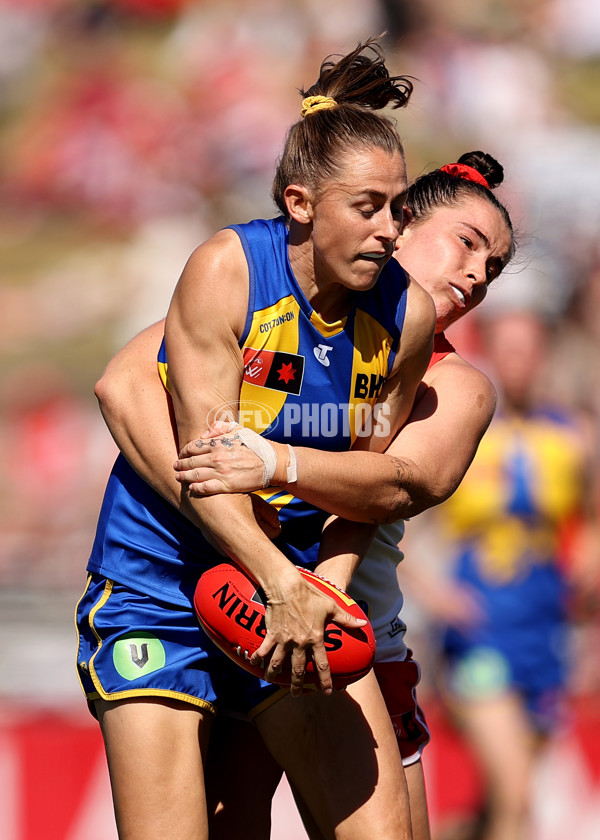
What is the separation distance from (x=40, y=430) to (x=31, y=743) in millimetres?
5625

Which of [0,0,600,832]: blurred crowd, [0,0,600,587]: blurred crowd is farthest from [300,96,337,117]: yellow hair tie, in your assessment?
[0,0,600,587]: blurred crowd

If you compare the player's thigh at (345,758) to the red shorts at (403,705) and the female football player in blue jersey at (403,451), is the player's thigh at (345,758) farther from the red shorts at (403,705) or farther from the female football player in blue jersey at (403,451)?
the red shorts at (403,705)

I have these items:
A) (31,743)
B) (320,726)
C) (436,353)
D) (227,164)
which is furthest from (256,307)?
(227,164)

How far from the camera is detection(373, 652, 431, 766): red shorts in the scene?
3.20 meters

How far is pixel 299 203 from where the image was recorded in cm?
264

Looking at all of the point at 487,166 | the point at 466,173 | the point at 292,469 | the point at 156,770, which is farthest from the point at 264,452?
the point at 487,166

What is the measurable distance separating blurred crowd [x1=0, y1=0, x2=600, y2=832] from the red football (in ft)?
26.3

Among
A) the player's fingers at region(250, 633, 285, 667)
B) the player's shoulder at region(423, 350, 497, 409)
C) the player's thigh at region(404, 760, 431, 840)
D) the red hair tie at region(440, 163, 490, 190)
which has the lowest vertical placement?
the player's thigh at region(404, 760, 431, 840)

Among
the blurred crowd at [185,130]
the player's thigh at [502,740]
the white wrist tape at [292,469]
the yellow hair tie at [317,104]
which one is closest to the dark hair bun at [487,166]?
the yellow hair tie at [317,104]

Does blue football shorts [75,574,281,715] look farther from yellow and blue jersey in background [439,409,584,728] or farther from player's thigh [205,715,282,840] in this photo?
yellow and blue jersey in background [439,409,584,728]

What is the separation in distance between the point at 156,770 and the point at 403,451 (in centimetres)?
96

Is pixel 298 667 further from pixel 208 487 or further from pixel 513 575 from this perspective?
pixel 513 575

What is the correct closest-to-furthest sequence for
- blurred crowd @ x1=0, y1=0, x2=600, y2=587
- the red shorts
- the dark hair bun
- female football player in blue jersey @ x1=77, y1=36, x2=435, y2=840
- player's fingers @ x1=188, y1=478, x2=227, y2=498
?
player's fingers @ x1=188, y1=478, x2=227, y2=498, female football player in blue jersey @ x1=77, y1=36, x2=435, y2=840, the red shorts, the dark hair bun, blurred crowd @ x1=0, y1=0, x2=600, y2=587

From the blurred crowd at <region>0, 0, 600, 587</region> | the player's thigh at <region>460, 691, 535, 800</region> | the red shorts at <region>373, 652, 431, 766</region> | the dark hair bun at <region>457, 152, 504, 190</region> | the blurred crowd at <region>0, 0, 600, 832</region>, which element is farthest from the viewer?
the blurred crowd at <region>0, 0, 600, 587</region>
